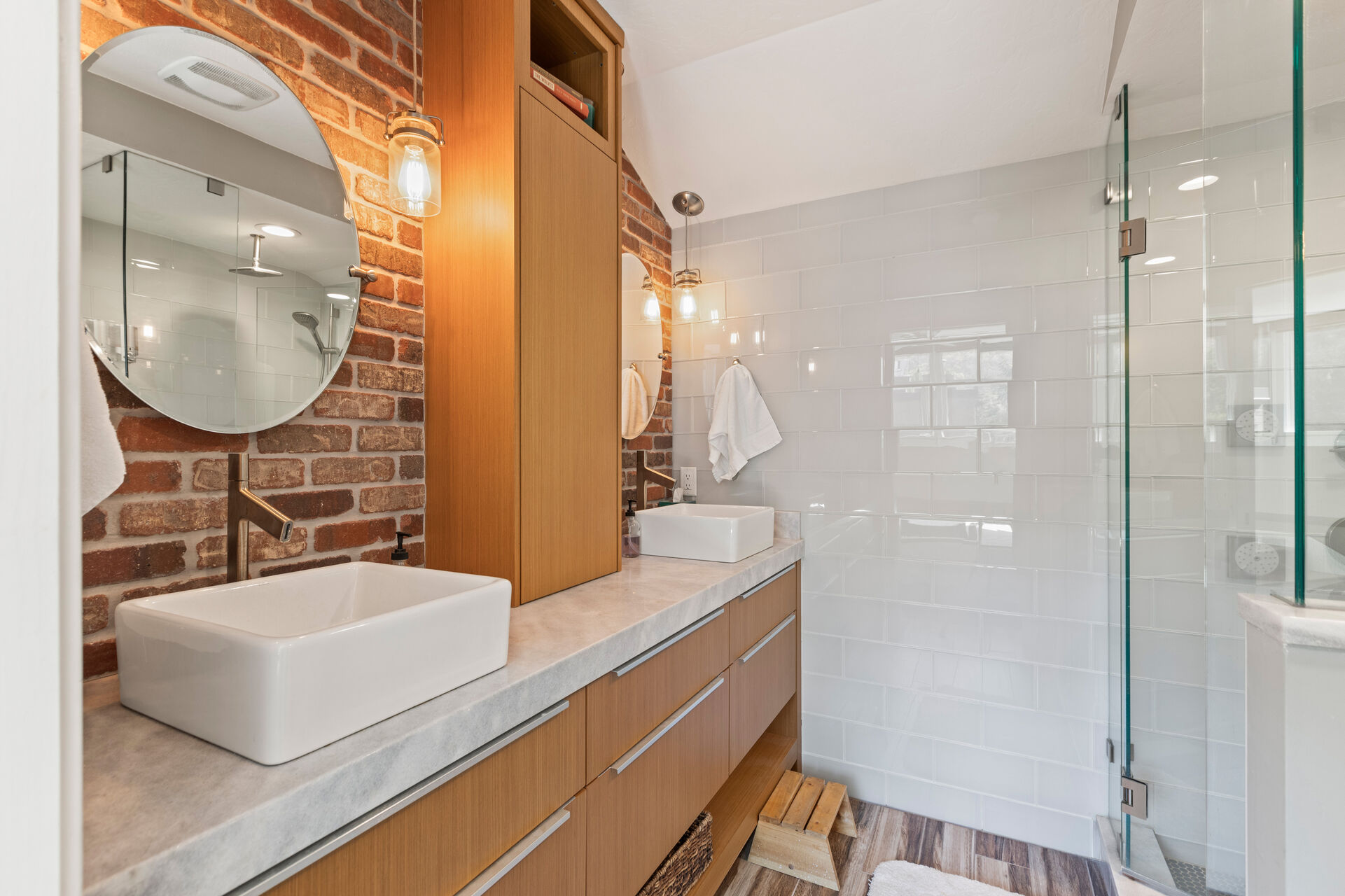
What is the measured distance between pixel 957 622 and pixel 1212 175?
60.6 inches

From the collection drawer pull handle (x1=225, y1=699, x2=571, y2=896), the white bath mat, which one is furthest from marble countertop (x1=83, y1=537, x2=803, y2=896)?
the white bath mat

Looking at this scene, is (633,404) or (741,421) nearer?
(633,404)

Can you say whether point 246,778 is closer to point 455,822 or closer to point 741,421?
point 455,822

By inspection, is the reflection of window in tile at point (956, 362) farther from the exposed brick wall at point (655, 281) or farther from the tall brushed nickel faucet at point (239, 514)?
the tall brushed nickel faucet at point (239, 514)

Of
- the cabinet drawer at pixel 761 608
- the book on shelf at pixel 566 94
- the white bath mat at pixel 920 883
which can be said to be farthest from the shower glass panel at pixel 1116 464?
the book on shelf at pixel 566 94

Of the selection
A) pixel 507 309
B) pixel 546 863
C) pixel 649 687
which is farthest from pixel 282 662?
pixel 507 309

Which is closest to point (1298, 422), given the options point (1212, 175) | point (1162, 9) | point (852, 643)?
point (1212, 175)

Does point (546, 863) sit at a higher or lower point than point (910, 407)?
lower

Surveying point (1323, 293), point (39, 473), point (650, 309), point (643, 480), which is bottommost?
point (643, 480)

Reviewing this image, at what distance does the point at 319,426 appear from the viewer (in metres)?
1.34

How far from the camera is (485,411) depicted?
148 centimetres

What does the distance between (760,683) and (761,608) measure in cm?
25

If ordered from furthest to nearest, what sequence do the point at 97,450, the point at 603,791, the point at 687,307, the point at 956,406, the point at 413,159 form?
the point at 687,307
the point at 956,406
the point at 413,159
the point at 603,791
the point at 97,450

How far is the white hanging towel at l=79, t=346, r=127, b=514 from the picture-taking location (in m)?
0.80
